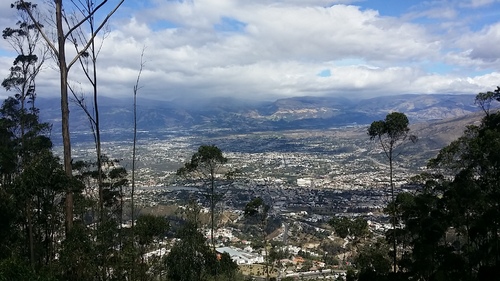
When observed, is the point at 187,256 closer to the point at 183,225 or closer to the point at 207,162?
the point at 183,225

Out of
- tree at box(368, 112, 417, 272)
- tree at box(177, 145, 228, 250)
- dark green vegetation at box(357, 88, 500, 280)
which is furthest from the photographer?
tree at box(177, 145, 228, 250)

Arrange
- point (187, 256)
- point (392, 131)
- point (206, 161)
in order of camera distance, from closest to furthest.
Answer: point (187, 256)
point (392, 131)
point (206, 161)

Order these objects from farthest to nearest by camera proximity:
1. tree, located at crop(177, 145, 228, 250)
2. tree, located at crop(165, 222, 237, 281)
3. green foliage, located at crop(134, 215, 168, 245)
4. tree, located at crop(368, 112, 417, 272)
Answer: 1. tree, located at crop(177, 145, 228, 250)
2. tree, located at crop(368, 112, 417, 272)
3. green foliage, located at crop(134, 215, 168, 245)
4. tree, located at crop(165, 222, 237, 281)

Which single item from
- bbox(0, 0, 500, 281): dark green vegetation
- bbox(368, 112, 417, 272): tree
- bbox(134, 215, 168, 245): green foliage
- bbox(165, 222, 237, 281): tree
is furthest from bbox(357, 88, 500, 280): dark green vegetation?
bbox(134, 215, 168, 245): green foliage

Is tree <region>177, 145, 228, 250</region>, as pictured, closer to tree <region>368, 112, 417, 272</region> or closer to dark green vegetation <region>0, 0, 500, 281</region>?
dark green vegetation <region>0, 0, 500, 281</region>

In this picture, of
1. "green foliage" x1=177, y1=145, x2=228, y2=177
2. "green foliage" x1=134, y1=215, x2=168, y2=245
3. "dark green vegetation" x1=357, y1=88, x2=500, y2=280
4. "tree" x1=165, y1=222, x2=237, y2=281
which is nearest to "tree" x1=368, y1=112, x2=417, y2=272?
"dark green vegetation" x1=357, y1=88, x2=500, y2=280

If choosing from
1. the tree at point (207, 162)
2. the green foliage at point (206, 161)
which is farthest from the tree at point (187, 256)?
the green foliage at point (206, 161)

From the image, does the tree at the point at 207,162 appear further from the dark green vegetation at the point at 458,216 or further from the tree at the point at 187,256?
the dark green vegetation at the point at 458,216

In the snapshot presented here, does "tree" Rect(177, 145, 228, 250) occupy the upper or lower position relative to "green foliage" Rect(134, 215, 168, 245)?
upper

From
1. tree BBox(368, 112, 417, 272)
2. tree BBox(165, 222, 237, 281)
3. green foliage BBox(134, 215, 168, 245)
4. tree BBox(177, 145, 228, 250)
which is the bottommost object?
tree BBox(165, 222, 237, 281)

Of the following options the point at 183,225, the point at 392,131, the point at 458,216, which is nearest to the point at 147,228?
the point at 183,225

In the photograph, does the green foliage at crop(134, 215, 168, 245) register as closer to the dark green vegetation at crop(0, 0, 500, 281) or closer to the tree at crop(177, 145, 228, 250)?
the dark green vegetation at crop(0, 0, 500, 281)

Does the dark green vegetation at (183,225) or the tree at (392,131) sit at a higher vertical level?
the tree at (392,131)

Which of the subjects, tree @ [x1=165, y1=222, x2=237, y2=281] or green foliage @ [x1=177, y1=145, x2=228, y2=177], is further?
green foliage @ [x1=177, y1=145, x2=228, y2=177]
